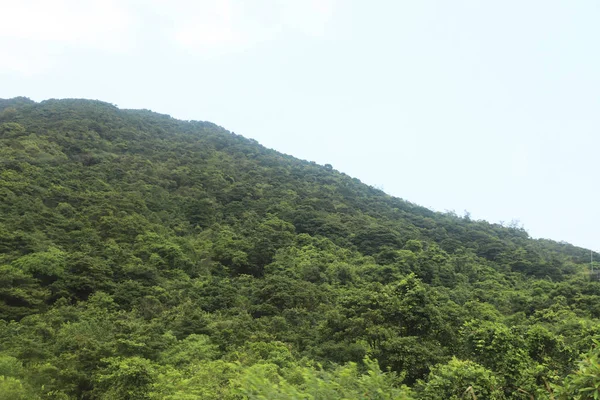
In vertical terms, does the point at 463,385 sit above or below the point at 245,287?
above

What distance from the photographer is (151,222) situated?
30125 millimetres

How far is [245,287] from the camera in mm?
23406

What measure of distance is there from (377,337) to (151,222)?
2173 cm

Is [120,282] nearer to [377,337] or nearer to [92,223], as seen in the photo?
[92,223]

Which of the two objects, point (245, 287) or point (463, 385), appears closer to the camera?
point (463, 385)

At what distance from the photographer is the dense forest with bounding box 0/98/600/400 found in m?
8.98

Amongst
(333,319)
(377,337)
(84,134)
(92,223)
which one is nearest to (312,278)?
(333,319)

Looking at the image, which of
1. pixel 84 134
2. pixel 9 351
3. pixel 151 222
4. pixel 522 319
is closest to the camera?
pixel 9 351

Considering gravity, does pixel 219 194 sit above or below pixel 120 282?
above

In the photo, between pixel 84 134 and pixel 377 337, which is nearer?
pixel 377 337

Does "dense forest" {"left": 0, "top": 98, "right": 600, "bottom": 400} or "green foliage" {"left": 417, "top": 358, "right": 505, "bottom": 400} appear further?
"dense forest" {"left": 0, "top": 98, "right": 600, "bottom": 400}

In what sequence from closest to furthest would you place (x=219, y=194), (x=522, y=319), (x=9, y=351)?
(x=9, y=351)
(x=522, y=319)
(x=219, y=194)

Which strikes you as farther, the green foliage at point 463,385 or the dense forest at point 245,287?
the dense forest at point 245,287

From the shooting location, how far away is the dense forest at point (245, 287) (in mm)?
8977
